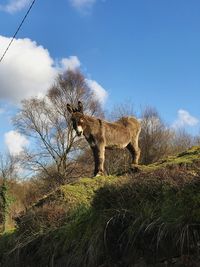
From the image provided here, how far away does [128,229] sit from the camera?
7.59 meters

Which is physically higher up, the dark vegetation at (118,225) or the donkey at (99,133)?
the donkey at (99,133)

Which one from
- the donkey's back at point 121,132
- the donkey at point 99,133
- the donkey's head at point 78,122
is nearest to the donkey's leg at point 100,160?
the donkey at point 99,133

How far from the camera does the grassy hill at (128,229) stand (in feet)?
22.1

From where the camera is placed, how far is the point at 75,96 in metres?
49.0

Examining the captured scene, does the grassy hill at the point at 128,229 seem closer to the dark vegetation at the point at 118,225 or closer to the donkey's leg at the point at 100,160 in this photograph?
the dark vegetation at the point at 118,225

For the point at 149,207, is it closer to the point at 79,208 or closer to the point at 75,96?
the point at 79,208

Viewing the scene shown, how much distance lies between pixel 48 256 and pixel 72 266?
1.30 meters

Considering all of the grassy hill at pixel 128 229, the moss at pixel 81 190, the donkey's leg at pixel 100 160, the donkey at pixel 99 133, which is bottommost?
the grassy hill at pixel 128 229

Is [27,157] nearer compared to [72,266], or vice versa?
[72,266]

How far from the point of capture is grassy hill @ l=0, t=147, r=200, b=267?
6730mm

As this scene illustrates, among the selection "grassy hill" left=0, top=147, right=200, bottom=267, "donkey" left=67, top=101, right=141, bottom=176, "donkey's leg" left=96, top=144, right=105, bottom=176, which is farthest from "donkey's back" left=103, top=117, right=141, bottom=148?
"grassy hill" left=0, top=147, right=200, bottom=267

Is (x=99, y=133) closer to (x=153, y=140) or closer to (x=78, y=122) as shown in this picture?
(x=78, y=122)

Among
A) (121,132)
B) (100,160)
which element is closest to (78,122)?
(100,160)

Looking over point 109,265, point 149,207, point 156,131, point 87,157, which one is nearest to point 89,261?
point 109,265
